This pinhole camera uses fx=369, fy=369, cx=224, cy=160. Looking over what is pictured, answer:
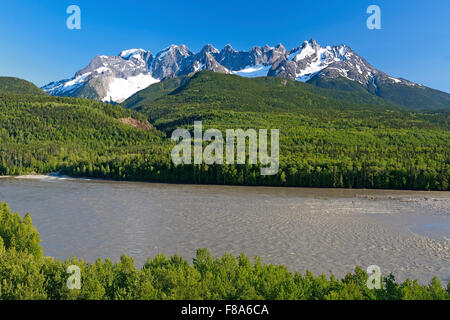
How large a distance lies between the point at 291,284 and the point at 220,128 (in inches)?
5251

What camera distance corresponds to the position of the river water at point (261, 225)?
35.8 m

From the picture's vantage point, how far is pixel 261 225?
50.1 metres

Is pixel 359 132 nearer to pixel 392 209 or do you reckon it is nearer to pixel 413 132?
pixel 413 132

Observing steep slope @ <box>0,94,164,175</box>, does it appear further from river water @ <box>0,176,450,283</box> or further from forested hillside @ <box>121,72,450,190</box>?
river water @ <box>0,176,450,283</box>

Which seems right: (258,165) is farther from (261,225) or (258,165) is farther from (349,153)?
(261,225)

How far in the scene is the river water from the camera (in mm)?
35812

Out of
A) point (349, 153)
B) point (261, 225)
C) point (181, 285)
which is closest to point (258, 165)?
point (349, 153)

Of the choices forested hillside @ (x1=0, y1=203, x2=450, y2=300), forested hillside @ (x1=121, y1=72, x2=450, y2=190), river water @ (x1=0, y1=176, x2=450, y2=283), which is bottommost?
river water @ (x1=0, y1=176, x2=450, y2=283)

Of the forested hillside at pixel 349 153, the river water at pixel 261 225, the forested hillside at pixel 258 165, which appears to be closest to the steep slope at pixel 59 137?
the forested hillside at pixel 258 165

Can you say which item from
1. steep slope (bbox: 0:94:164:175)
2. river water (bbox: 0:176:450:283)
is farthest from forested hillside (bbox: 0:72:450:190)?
river water (bbox: 0:176:450:283)

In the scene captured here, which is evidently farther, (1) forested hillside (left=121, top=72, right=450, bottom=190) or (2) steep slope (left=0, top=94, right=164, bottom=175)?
(2) steep slope (left=0, top=94, right=164, bottom=175)

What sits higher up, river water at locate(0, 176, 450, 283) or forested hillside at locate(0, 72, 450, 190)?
forested hillside at locate(0, 72, 450, 190)

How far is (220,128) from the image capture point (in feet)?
491

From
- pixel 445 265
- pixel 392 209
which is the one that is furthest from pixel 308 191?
pixel 445 265
